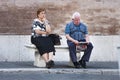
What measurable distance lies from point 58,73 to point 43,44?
3.17 ft

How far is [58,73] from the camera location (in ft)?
41.7

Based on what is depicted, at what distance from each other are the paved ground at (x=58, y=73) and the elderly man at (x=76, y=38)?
0.83 ft

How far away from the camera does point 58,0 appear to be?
1567 cm

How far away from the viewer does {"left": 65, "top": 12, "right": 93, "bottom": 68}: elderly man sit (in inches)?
528

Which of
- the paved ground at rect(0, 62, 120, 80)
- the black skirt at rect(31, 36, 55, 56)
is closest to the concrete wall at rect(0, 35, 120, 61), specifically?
→ the paved ground at rect(0, 62, 120, 80)

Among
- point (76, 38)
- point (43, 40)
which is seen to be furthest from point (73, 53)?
point (43, 40)

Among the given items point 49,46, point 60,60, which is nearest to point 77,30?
point 49,46

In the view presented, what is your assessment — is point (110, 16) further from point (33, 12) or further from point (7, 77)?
→ point (7, 77)

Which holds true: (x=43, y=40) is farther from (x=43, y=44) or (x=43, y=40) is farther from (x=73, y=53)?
(x=73, y=53)

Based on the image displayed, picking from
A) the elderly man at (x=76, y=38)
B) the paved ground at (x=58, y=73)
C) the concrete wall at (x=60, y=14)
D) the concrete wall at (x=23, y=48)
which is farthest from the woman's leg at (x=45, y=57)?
the concrete wall at (x=60, y=14)

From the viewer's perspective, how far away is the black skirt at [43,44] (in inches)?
522

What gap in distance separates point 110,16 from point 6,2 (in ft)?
10.3

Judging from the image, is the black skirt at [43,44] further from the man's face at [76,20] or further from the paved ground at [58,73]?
the man's face at [76,20]

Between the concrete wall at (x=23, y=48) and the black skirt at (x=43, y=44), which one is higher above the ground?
the black skirt at (x=43, y=44)
